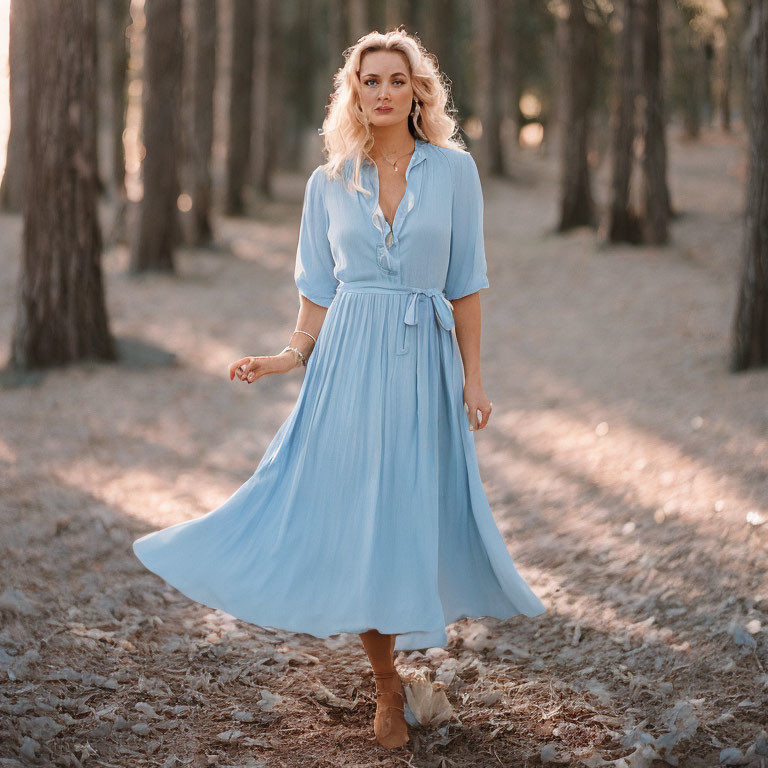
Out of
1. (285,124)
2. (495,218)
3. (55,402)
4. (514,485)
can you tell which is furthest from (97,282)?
(285,124)

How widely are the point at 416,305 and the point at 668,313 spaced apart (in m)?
7.78

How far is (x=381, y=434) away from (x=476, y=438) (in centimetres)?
454

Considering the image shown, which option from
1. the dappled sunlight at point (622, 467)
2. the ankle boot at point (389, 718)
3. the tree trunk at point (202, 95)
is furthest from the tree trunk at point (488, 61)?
the ankle boot at point (389, 718)

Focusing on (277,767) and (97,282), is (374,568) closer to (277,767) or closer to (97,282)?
(277,767)

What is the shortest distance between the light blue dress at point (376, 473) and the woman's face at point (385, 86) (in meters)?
0.16

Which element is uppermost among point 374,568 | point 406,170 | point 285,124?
point 285,124

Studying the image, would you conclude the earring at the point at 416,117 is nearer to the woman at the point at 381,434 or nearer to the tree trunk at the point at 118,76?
the woman at the point at 381,434

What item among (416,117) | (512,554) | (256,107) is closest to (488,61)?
(256,107)

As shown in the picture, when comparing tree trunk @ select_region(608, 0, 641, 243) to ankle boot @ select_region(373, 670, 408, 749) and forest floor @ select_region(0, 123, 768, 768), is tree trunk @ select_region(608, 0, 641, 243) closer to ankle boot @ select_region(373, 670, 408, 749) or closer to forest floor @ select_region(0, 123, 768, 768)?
forest floor @ select_region(0, 123, 768, 768)

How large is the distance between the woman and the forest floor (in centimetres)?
50

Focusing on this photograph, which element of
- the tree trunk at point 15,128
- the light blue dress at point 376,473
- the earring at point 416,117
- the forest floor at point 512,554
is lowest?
the forest floor at point 512,554

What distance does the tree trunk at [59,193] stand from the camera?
8062 millimetres

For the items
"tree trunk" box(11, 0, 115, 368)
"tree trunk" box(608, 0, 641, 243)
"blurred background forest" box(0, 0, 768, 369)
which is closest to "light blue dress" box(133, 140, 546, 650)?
"blurred background forest" box(0, 0, 768, 369)

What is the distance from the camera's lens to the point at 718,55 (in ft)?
95.7
